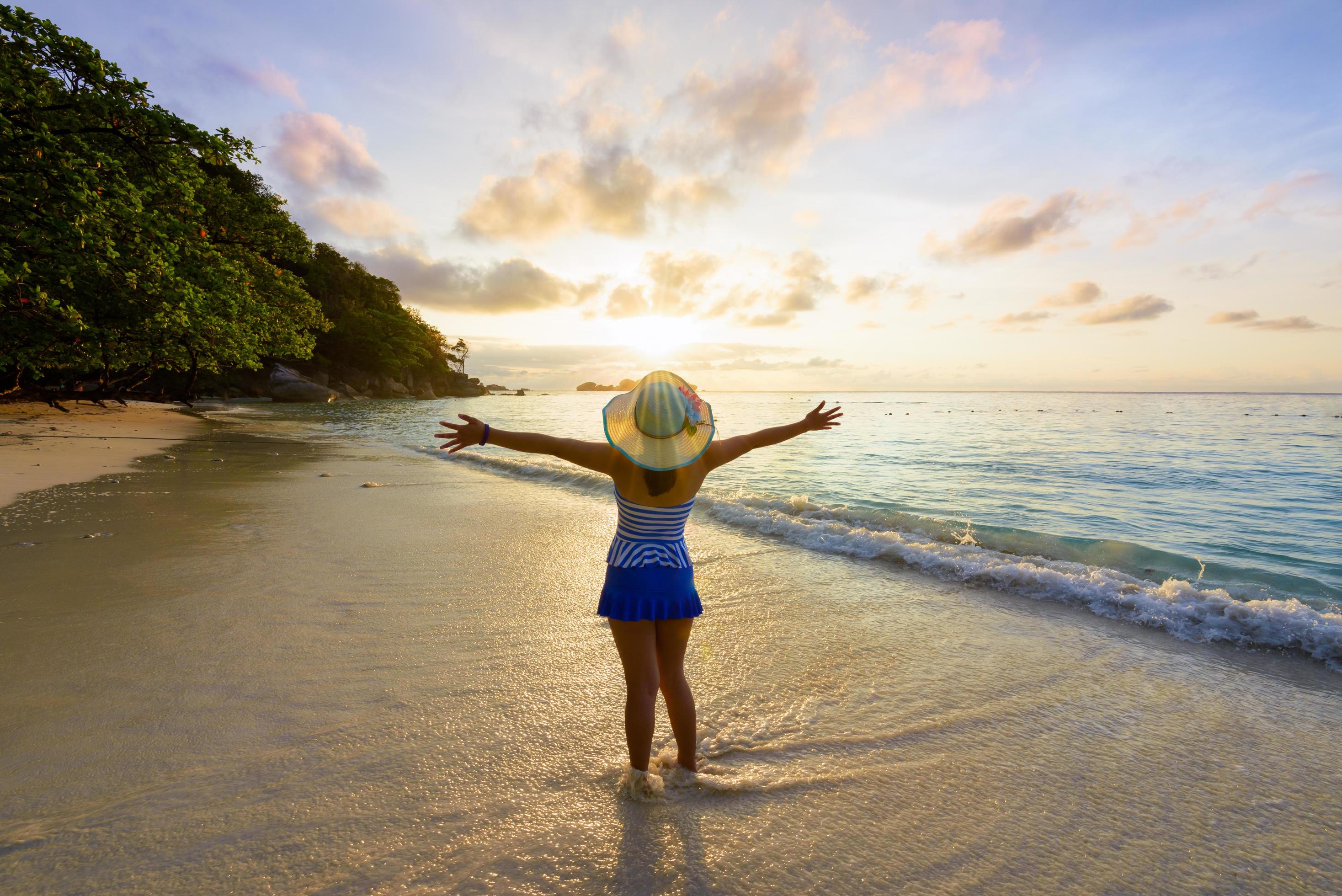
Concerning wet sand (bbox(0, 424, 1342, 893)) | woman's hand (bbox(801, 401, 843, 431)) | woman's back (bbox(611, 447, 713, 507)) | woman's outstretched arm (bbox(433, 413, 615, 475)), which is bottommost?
wet sand (bbox(0, 424, 1342, 893))

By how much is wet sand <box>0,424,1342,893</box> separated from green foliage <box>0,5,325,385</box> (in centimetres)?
928

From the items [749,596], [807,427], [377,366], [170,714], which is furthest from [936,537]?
[377,366]

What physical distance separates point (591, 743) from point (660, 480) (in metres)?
1.59

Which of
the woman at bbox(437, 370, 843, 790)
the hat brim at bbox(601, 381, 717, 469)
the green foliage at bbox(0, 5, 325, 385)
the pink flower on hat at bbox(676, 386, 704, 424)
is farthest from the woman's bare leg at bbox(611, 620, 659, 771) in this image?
the green foliage at bbox(0, 5, 325, 385)

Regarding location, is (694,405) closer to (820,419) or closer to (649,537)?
(649,537)

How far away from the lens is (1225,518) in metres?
10.5

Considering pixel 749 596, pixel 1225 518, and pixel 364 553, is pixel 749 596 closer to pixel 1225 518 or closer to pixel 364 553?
pixel 364 553

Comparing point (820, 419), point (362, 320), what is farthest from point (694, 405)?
point (362, 320)

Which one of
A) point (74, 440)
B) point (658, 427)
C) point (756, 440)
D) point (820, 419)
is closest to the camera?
point (658, 427)

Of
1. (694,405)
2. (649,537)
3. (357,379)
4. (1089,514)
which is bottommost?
(1089,514)

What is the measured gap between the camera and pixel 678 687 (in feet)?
9.27

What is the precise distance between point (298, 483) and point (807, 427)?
10918 millimetres

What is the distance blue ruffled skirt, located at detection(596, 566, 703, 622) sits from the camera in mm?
2623

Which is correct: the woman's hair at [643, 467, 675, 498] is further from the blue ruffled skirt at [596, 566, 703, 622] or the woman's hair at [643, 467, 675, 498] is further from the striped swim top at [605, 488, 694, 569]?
the blue ruffled skirt at [596, 566, 703, 622]
